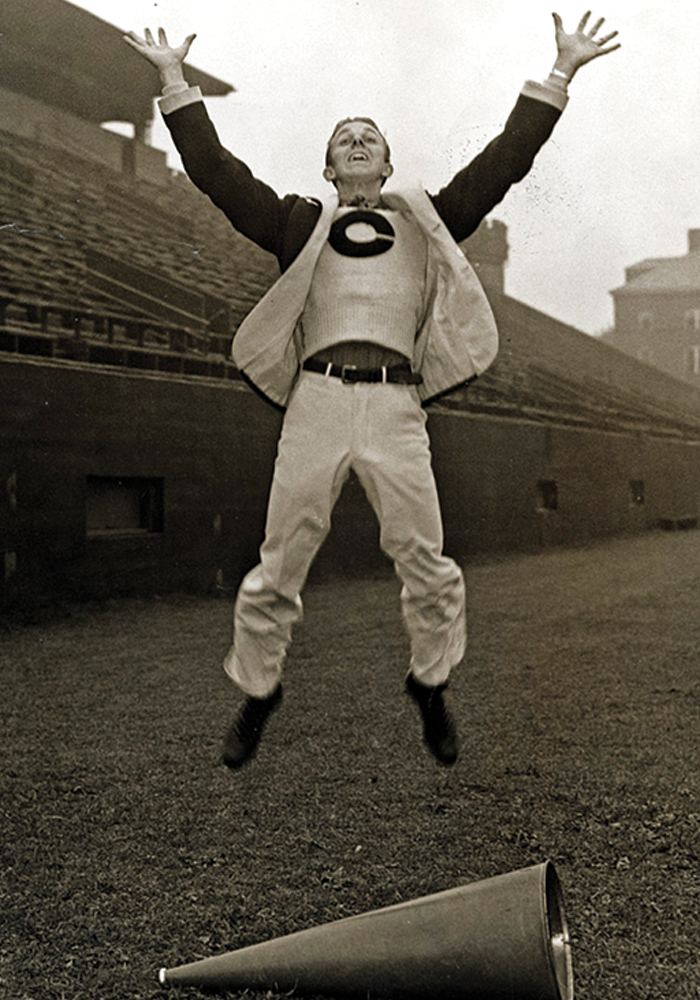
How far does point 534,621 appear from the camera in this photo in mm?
9664

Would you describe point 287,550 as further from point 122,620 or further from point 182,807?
point 122,620

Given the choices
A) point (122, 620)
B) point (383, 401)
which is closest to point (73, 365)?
point (122, 620)

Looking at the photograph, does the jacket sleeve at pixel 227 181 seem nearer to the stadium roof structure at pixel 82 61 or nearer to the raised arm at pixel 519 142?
the raised arm at pixel 519 142

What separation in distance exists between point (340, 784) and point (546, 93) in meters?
5.11

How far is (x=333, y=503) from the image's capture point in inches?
85.7

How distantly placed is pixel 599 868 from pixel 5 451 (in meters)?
5.13

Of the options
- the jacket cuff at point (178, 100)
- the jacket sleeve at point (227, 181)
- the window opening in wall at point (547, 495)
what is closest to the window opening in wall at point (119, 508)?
the window opening in wall at point (547, 495)

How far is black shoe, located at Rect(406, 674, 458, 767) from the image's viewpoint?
89.2 inches

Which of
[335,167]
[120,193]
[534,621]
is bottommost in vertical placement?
[534,621]

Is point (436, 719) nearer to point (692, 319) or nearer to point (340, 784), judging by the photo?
point (340, 784)

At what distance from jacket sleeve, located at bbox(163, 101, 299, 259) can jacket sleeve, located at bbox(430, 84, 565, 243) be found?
0.36m

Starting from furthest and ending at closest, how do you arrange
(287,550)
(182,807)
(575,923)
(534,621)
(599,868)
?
(534,621) → (182,807) → (599,868) → (575,923) → (287,550)

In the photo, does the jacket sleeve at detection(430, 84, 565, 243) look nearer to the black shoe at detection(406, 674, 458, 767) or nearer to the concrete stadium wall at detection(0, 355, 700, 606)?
the black shoe at detection(406, 674, 458, 767)

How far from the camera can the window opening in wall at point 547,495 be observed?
709cm
